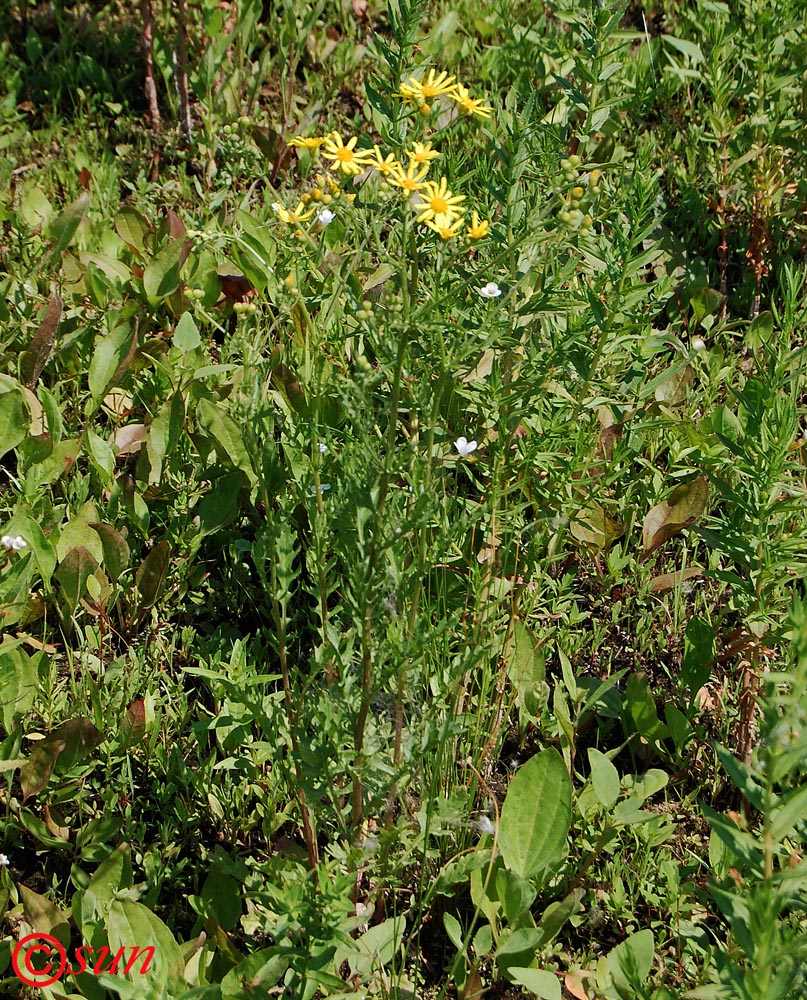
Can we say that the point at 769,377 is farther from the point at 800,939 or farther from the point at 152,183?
the point at 152,183

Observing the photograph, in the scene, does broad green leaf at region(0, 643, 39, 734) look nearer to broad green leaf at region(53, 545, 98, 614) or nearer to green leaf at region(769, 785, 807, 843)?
broad green leaf at region(53, 545, 98, 614)

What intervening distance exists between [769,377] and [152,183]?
2.37 metres

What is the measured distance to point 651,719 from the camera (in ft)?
8.31

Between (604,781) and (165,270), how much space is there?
2.02 meters

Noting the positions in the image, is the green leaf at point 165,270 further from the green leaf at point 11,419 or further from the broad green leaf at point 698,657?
the broad green leaf at point 698,657

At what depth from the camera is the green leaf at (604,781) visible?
2.27 m

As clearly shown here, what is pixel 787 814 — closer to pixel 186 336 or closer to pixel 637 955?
pixel 637 955

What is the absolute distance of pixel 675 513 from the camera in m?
2.91

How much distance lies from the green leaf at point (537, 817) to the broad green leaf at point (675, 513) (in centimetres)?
84

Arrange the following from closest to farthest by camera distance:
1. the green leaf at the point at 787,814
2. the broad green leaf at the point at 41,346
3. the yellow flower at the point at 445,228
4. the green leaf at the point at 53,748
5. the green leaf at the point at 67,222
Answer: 1. the green leaf at the point at 787,814
2. the yellow flower at the point at 445,228
3. the green leaf at the point at 53,748
4. the broad green leaf at the point at 41,346
5. the green leaf at the point at 67,222

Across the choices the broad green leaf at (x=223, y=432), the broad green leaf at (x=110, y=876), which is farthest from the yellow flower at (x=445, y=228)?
the broad green leaf at (x=110, y=876)

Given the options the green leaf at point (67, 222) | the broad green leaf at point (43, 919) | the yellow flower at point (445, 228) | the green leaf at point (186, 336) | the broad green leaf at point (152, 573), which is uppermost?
the yellow flower at point (445, 228)

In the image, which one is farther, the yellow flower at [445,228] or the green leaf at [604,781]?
the green leaf at [604,781]

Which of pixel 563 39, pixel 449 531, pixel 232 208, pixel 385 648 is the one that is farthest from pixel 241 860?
pixel 563 39
